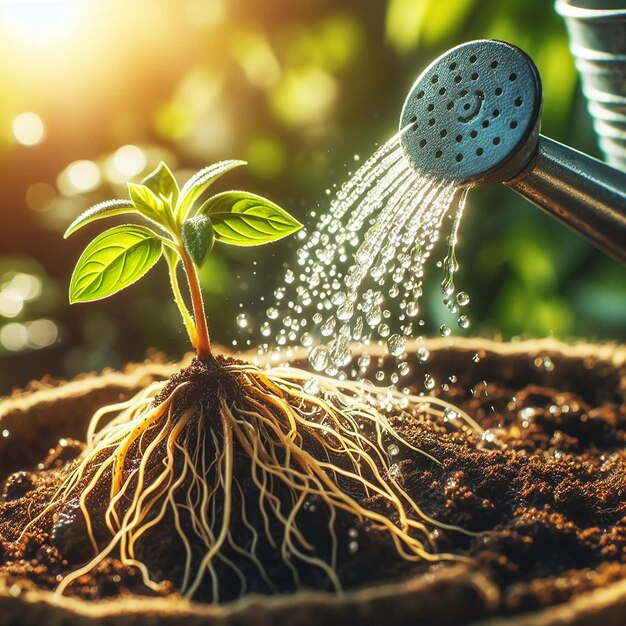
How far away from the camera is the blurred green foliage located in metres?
1.48

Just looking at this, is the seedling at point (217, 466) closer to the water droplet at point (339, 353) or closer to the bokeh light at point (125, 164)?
the water droplet at point (339, 353)

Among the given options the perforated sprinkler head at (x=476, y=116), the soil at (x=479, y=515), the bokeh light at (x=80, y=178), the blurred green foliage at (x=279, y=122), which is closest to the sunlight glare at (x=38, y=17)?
the blurred green foliage at (x=279, y=122)

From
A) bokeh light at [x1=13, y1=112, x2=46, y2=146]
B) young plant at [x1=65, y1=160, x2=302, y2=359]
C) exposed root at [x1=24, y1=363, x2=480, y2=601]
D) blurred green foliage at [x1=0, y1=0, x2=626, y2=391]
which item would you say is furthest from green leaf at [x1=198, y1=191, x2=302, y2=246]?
bokeh light at [x1=13, y1=112, x2=46, y2=146]

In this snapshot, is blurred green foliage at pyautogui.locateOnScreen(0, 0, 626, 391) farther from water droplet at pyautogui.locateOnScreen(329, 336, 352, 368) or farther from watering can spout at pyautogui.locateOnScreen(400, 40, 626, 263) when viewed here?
watering can spout at pyautogui.locateOnScreen(400, 40, 626, 263)

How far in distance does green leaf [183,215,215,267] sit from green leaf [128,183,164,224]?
0.04 metres

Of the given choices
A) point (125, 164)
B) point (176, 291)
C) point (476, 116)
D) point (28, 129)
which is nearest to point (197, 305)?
point (176, 291)

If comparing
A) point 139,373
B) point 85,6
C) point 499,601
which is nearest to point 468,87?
point 499,601

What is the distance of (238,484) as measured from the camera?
667 mm

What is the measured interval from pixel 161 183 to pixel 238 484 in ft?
0.79

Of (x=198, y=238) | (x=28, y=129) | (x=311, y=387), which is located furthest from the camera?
(x=28, y=129)

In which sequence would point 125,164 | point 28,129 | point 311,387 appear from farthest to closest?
point 28,129 → point 125,164 → point 311,387

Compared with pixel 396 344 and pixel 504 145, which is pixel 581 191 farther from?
pixel 396 344

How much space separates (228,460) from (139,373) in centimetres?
37

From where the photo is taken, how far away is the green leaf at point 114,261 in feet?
2.29
